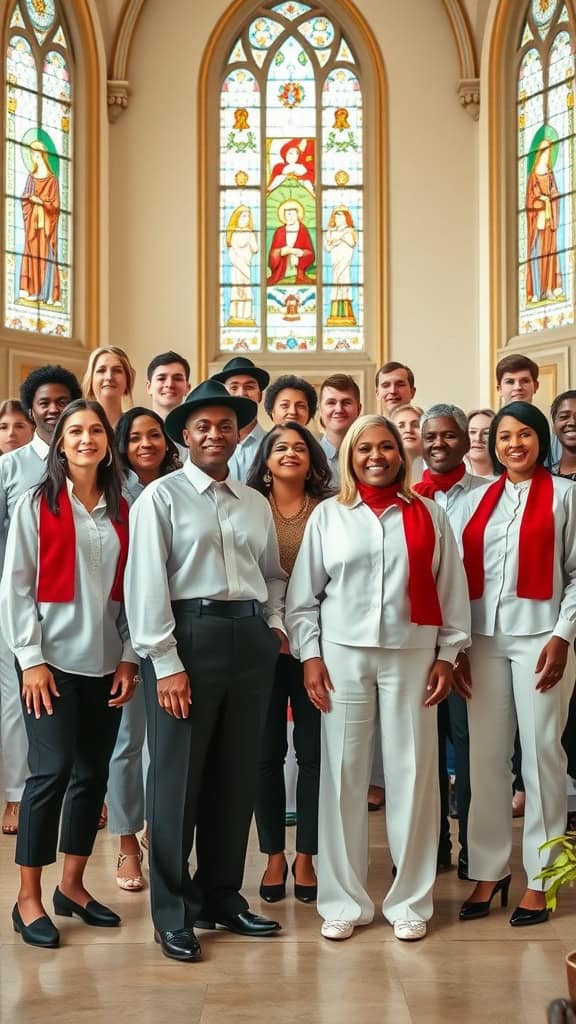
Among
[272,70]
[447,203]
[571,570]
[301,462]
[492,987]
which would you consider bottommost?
[492,987]

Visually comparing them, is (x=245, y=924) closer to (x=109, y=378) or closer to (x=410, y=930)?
(x=410, y=930)

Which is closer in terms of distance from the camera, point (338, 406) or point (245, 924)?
point (245, 924)

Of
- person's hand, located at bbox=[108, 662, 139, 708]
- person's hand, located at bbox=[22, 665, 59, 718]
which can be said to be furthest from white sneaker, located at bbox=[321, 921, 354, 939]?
person's hand, located at bbox=[22, 665, 59, 718]

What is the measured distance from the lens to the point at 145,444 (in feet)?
14.4

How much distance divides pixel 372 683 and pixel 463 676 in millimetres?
375

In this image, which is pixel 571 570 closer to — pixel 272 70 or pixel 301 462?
pixel 301 462

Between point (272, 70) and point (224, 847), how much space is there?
9449mm

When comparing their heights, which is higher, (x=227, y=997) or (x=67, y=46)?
(x=67, y=46)

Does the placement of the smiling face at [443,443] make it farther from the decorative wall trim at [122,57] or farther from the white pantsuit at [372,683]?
the decorative wall trim at [122,57]

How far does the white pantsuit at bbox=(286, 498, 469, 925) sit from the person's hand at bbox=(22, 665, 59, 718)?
77 cm

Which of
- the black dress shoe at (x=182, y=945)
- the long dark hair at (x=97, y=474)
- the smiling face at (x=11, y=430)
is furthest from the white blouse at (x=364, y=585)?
the smiling face at (x=11, y=430)

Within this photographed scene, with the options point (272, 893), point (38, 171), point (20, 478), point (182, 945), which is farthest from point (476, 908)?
point (38, 171)

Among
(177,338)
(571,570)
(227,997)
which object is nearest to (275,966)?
(227,997)

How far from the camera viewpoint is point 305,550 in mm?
3791
